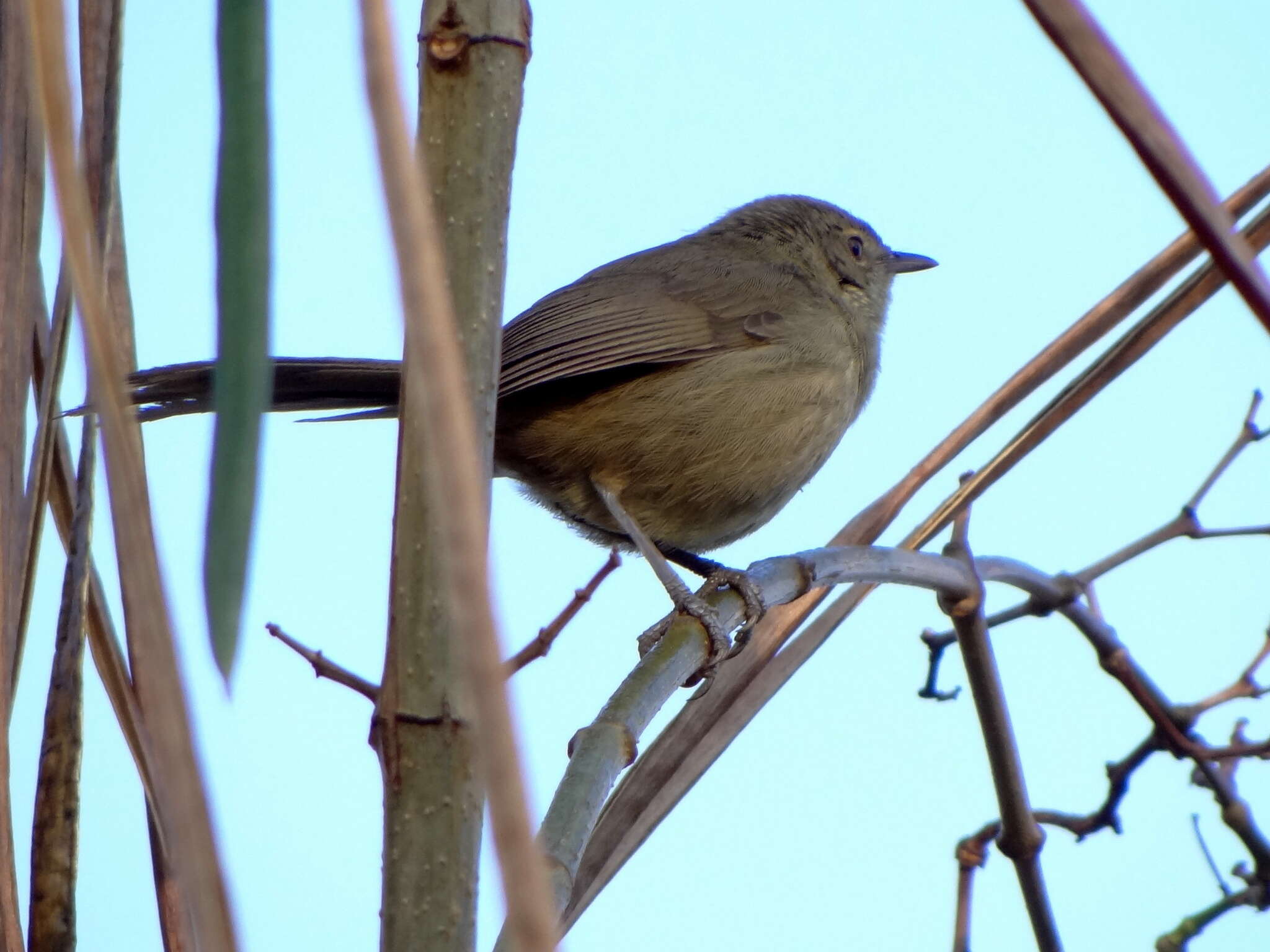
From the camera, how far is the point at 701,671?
9.86 ft

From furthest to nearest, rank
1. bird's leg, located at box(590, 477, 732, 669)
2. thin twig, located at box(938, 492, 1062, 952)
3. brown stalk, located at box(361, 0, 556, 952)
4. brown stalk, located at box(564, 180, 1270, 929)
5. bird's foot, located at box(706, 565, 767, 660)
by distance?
1. bird's foot, located at box(706, 565, 767, 660)
2. bird's leg, located at box(590, 477, 732, 669)
3. thin twig, located at box(938, 492, 1062, 952)
4. brown stalk, located at box(564, 180, 1270, 929)
5. brown stalk, located at box(361, 0, 556, 952)

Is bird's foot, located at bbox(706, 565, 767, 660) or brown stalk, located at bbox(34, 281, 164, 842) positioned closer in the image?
brown stalk, located at bbox(34, 281, 164, 842)

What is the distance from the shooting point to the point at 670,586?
3713 mm

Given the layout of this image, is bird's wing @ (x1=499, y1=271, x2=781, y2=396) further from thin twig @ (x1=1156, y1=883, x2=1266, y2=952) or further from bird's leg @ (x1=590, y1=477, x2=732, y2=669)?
thin twig @ (x1=1156, y1=883, x2=1266, y2=952)

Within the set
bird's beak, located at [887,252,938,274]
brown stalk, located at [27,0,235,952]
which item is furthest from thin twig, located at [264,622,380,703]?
bird's beak, located at [887,252,938,274]

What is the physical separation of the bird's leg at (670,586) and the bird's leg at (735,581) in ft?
0.24

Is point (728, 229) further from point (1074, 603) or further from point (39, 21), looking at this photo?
point (39, 21)

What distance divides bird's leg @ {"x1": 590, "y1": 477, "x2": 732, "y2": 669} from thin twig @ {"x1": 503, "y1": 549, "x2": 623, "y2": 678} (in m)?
0.20

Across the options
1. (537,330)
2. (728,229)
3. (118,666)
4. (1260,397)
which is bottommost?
(118,666)

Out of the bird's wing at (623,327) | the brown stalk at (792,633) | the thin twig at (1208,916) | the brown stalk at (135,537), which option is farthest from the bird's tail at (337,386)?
the brown stalk at (135,537)

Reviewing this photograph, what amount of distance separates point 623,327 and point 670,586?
89cm

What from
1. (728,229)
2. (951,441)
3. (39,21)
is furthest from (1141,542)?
(728,229)

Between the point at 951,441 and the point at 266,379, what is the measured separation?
1.66 metres

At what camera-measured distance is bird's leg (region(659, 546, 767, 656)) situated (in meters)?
2.79
